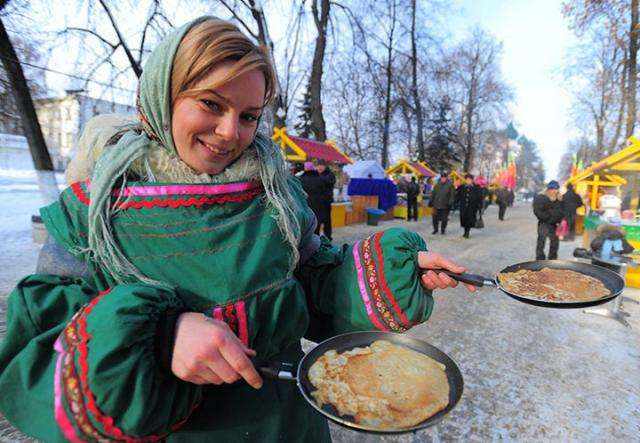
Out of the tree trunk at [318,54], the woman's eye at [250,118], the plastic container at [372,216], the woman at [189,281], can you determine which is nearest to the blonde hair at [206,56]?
the woman at [189,281]

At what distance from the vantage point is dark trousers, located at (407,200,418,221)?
14484mm

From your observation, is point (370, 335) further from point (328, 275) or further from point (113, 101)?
point (113, 101)

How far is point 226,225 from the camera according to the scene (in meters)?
0.95

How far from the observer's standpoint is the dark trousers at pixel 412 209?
14.5 meters

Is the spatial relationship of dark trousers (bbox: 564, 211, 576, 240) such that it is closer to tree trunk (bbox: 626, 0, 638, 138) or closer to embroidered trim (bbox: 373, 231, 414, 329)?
tree trunk (bbox: 626, 0, 638, 138)

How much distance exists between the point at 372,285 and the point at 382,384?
0.30 m

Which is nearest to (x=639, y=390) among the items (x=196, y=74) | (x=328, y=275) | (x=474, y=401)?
(x=474, y=401)

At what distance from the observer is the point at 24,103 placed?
18.8 feet

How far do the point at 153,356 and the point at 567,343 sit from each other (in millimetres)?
4517

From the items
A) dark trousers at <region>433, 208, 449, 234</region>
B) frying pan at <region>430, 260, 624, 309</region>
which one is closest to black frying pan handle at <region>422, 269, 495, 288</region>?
frying pan at <region>430, 260, 624, 309</region>

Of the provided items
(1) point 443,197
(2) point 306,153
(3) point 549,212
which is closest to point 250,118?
(3) point 549,212

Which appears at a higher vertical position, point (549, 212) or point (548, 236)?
point (549, 212)

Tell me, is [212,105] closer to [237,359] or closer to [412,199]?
[237,359]

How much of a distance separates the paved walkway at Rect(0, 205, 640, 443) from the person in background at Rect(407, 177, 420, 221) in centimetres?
864
